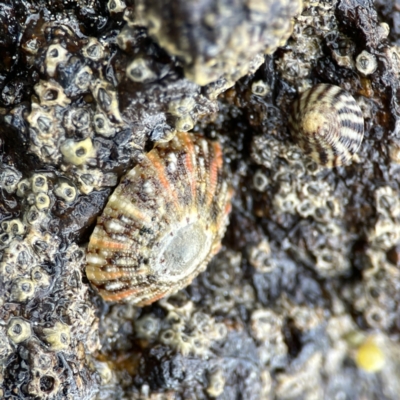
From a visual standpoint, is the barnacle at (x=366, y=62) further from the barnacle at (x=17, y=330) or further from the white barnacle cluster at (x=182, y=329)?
the barnacle at (x=17, y=330)

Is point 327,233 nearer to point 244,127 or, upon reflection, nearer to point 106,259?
point 244,127

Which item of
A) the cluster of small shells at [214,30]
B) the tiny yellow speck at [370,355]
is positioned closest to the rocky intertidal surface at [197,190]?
the cluster of small shells at [214,30]

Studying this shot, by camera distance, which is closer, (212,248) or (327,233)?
(212,248)

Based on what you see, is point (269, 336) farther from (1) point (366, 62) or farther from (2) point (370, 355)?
(1) point (366, 62)

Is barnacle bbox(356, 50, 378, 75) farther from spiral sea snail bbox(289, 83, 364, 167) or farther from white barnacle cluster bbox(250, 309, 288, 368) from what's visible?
white barnacle cluster bbox(250, 309, 288, 368)

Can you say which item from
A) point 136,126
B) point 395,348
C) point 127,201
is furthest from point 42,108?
point 395,348

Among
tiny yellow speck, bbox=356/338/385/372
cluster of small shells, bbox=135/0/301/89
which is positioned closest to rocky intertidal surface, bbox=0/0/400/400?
cluster of small shells, bbox=135/0/301/89
